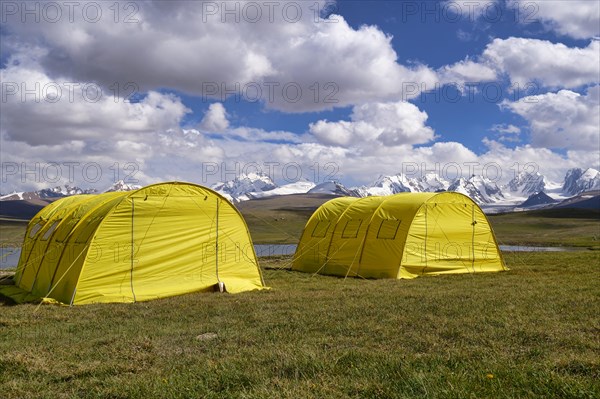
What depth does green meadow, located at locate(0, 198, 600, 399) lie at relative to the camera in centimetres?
676

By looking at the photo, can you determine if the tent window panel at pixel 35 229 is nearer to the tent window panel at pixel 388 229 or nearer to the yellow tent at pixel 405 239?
the yellow tent at pixel 405 239

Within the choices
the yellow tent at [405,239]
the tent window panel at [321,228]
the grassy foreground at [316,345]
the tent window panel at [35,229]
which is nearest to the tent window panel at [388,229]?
the yellow tent at [405,239]

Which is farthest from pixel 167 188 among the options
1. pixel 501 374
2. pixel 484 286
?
pixel 501 374

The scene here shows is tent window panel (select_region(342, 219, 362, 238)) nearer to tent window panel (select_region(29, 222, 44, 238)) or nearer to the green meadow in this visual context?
the green meadow

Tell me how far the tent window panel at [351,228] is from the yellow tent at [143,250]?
288 inches

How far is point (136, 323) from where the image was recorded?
1323 cm

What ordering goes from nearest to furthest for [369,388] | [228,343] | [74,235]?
[369,388]
[228,343]
[74,235]

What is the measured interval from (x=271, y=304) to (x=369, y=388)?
9.29 meters

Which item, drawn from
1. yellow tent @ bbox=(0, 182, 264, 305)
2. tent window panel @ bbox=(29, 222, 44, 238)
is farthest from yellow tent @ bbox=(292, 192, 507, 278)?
tent window panel @ bbox=(29, 222, 44, 238)

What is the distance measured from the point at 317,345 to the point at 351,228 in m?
17.4

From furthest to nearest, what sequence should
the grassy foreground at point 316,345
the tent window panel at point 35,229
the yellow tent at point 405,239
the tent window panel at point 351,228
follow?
the tent window panel at point 351,228 < the yellow tent at point 405,239 < the tent window panel at point 35,229 < the grassy foreground at point 316,345

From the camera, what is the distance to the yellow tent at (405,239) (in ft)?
81.3

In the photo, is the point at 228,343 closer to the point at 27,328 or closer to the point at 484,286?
the point at 27,328

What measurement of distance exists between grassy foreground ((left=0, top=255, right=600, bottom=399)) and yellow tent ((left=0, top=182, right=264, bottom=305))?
1.57 meters
